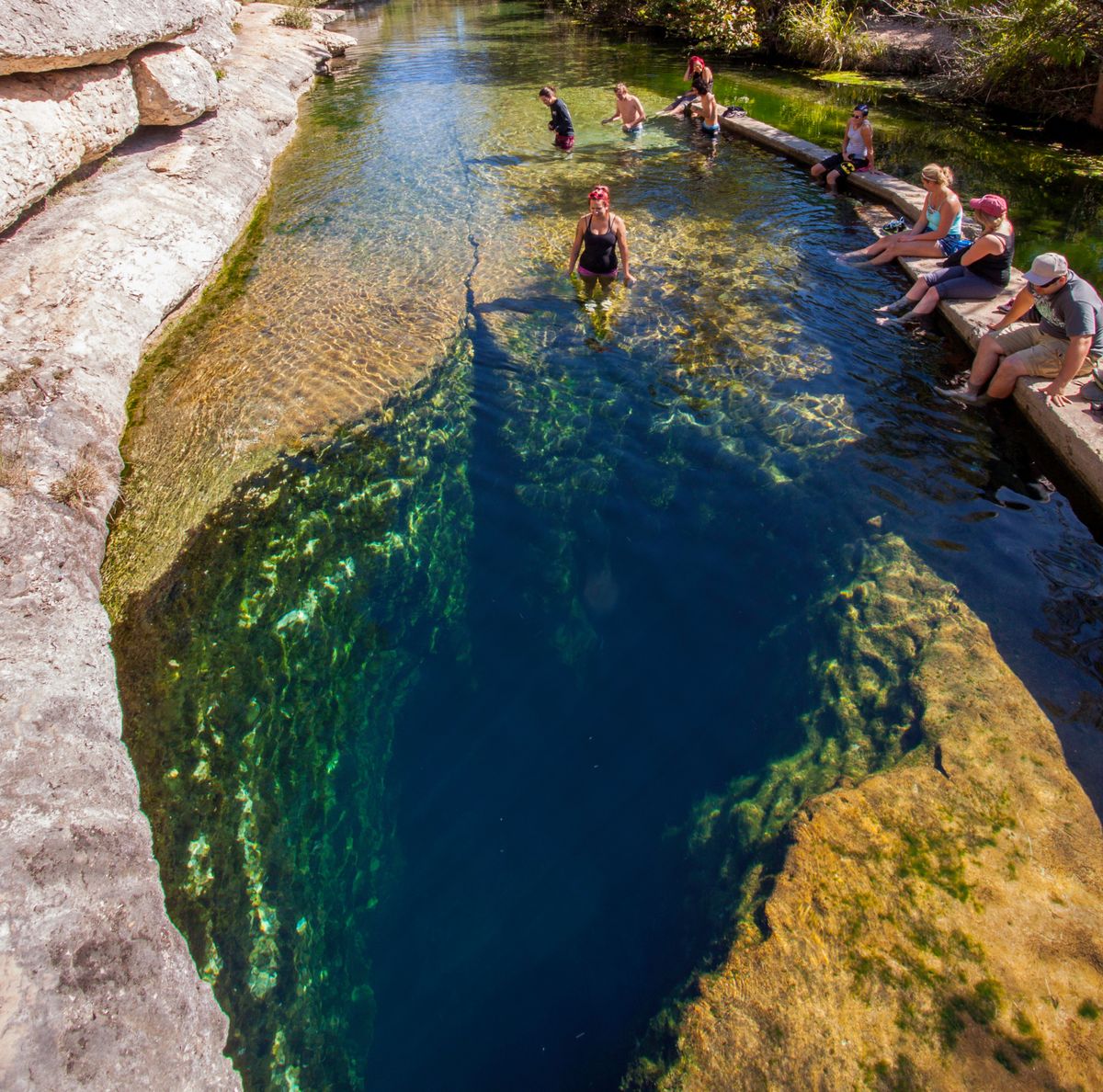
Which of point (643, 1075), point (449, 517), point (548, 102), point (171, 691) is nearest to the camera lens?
point (643, 1075)

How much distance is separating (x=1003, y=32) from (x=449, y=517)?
15.6 metres

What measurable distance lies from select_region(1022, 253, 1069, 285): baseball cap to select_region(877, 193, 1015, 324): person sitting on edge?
1.60 meters

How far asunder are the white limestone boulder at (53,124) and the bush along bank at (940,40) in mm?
14419

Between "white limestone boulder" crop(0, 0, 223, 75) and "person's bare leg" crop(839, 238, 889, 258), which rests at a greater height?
"white limestone boulder" crop(0, 0, 223, 75)

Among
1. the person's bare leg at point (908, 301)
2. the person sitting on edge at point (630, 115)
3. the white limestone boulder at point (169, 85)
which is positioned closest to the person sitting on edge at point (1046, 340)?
the person's bare leg at point (908, 301)

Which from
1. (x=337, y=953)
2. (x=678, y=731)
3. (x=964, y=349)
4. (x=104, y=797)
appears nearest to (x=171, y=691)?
(x=104, y=797)

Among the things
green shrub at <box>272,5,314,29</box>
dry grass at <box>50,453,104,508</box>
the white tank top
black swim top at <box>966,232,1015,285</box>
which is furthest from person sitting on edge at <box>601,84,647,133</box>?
green shrub at <box>272,5,314,29</box>

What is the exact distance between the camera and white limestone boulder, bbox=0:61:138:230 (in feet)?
22.6

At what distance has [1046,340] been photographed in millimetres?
6078

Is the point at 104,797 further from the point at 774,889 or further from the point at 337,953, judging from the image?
the point at 774,889

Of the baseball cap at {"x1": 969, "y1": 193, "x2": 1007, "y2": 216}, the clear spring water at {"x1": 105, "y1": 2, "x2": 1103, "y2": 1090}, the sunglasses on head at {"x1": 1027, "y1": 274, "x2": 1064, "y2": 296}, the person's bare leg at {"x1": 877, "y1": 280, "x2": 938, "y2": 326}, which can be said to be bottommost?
the clear spring water at {"x1": 105, "y1": 2, "x2": 1103, "y2": 1090}

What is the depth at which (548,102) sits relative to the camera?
12.1 metres

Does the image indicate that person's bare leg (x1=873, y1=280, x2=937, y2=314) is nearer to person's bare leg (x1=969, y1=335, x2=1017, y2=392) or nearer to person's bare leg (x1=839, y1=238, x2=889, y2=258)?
person's bare leg (x1=839, y1=238, x2=889, y2=258)

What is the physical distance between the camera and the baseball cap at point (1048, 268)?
5.53m
